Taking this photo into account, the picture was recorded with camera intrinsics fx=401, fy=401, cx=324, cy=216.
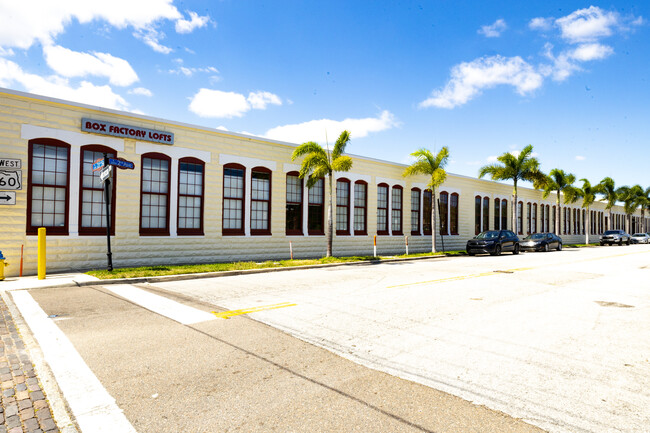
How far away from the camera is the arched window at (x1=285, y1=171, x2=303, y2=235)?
2086 centimetres

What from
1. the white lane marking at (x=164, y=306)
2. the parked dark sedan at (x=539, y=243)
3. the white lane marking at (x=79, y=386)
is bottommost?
the white lane marking at (x=79, y=386)

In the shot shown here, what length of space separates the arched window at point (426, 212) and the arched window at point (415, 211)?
0.60 meters

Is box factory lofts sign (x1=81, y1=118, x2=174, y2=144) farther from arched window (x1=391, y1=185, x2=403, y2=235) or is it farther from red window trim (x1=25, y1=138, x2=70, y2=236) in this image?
arched window (x1=391, y1=185, x2=403, y2=235)

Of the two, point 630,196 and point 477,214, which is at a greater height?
point 630,196

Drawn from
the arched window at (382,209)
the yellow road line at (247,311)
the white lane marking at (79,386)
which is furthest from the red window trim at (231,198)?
the white lane marking at (79,386)

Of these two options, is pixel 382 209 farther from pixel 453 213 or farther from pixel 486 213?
pixel 486 213

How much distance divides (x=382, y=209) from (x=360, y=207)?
2134 millimetres

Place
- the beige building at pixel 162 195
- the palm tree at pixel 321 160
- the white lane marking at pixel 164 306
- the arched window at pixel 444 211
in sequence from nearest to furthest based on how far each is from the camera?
the white lane marking at pixel 164 306 → the beige building at pixel 162 195 → the palm tree at pixel 321 160 → the arched window at pixel 444 211

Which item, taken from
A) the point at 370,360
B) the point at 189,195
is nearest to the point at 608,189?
the point at 189,195

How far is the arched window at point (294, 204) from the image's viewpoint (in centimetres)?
2086

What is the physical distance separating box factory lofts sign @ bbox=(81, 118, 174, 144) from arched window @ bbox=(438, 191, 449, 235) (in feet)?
67.7

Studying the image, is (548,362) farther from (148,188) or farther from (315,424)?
(148,188)

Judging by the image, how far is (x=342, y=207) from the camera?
23484 millimetres

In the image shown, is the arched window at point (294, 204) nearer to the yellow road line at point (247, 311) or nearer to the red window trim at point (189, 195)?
the red window trim at point (189, 195)
